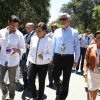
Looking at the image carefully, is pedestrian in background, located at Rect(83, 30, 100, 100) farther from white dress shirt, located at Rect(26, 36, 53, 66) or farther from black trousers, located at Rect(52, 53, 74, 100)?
white dress shirt, located at Rect(26, 36, 53, 66)

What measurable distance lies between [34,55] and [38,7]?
2013 cm

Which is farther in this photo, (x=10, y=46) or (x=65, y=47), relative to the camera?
(x=65, y=47)

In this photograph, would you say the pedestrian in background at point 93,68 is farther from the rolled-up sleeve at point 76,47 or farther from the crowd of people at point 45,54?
the rolled-up sleeve at point 76,47

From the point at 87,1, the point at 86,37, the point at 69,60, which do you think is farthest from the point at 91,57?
the point at 87,1

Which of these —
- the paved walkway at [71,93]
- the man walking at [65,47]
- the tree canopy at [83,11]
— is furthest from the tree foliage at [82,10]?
the man walking at [65,47]

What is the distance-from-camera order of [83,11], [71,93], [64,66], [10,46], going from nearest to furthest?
1. [10,46]
2. [64,66]
3. [71,93]
4. [83,11]

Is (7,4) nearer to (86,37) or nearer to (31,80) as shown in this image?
(86,37)

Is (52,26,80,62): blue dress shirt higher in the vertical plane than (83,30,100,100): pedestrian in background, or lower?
higher

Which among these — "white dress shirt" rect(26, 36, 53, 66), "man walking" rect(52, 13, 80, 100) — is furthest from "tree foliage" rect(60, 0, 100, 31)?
"white dress shirt" rect(26, 36, 53, 66)

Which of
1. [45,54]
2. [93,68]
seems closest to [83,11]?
[45,54]

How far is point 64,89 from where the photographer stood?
4742 millimetres

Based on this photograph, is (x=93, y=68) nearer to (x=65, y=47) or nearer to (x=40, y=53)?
(x=65, y=47)

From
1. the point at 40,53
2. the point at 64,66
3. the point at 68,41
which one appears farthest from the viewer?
the point at 64,66

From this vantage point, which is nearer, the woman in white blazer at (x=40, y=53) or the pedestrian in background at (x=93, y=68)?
the pedestrian in background at (x=93, y=68)
